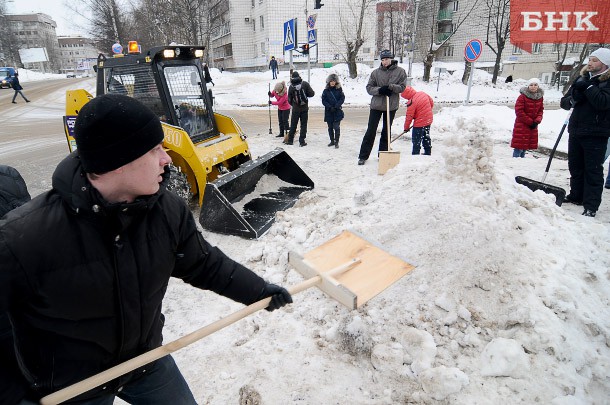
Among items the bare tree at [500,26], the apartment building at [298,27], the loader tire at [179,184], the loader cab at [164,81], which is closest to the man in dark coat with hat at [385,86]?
the loader cab at [164,81]

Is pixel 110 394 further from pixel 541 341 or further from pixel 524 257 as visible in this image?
pixel 524 257

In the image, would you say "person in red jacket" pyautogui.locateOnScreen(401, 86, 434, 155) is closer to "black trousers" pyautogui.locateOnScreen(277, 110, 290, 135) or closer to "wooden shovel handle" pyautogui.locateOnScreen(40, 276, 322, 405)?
"black trousers" pyautogui.locateOnScreen(277, 110, 290, 135)

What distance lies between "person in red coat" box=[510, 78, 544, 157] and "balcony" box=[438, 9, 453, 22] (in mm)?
32035

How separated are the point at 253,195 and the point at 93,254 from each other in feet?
13.5

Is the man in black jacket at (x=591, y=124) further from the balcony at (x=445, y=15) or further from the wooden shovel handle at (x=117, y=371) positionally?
the balcony at (x=445, y=15)

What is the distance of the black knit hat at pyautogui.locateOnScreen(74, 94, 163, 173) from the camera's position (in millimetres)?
1201

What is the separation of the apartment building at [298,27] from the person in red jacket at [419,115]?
23.9m

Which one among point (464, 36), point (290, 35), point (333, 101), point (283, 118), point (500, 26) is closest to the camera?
point (333, 101)

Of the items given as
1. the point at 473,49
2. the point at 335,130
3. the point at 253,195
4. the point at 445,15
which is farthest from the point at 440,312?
the point at 445,15

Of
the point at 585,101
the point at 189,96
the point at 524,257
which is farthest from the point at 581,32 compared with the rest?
the point at 189,96

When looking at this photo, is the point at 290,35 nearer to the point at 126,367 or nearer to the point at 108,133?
the point at 108,133

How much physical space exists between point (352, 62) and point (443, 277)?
2329 centimetres

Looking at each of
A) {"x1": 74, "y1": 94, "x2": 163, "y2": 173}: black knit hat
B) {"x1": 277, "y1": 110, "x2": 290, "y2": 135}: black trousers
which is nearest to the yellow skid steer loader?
{"x1": 74, "y1": 94, "x2": 163, "y2": 173}: black knit hat

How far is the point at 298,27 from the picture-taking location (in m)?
31.3
